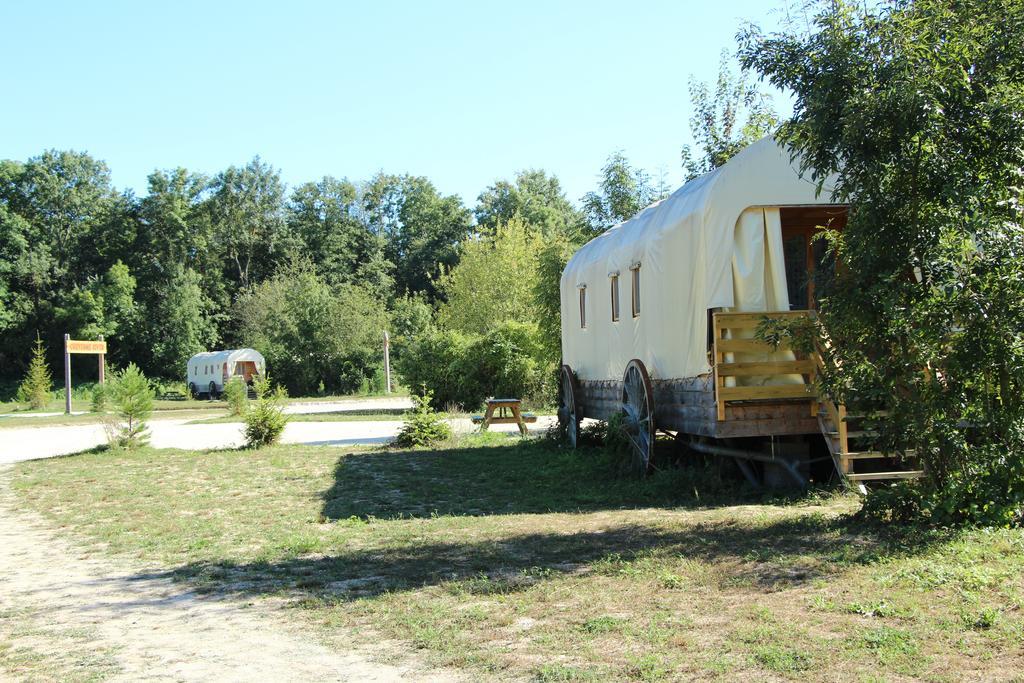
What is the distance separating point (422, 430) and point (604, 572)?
11342 mm

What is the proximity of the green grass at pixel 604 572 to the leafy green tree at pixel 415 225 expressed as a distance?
5591 centimetres

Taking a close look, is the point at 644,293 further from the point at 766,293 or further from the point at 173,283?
the point at 173,283

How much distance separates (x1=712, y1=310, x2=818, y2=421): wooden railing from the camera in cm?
927

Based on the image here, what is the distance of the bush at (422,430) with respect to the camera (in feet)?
57.0

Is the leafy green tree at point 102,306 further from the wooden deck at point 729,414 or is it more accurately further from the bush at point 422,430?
the wooden deck at point 729,414

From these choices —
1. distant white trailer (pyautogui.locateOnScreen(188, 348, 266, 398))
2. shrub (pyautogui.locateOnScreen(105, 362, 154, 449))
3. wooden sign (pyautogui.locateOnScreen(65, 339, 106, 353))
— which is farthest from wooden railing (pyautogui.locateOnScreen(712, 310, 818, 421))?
distant white trailer (pyautogui.locateOnScreen(188, 348, 266, 398))

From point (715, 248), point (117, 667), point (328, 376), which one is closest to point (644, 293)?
point (715, 248)

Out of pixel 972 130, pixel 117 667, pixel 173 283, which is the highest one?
pixel 173 283

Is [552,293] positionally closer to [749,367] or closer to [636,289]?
[636,289]

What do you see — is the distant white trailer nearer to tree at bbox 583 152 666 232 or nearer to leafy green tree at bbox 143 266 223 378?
leafy green tree at bbox 143 266 223 378

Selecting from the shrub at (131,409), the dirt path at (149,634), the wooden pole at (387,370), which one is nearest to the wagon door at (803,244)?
the dirt path at (149,634)

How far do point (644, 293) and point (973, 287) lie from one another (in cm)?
563

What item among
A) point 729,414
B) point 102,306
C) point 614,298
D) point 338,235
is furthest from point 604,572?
point 338,235

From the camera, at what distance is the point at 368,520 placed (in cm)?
929
